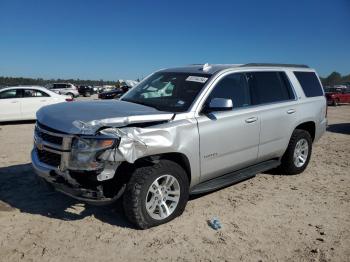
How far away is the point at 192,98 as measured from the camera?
490 centimetres

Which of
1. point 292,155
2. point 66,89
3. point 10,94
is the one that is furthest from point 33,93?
point 66,89

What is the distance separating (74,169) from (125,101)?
1.78 metres

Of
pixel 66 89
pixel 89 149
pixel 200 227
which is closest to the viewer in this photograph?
pixel 89 149

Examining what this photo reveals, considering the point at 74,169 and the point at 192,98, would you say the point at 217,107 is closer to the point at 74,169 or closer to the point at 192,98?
the point at 192,98

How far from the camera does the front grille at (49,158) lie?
13.9 ft

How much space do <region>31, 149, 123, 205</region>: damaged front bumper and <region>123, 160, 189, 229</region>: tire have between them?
17cm

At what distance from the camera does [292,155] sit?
21.5 ft

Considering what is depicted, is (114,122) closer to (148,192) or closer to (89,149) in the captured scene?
(89,149)

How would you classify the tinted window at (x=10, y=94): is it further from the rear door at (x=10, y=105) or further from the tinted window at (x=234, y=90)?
the tinted window at (x=234, y=90)

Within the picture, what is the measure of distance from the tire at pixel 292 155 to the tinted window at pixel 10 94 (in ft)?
38.9

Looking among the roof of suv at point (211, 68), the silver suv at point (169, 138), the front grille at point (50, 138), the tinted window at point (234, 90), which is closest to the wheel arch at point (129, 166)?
the silver suv at point (169, 138)

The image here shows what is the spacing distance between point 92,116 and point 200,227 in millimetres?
1816

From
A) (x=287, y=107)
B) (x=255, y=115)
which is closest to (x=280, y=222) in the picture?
(x=255, y=115)

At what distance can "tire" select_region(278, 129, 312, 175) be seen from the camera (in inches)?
255
